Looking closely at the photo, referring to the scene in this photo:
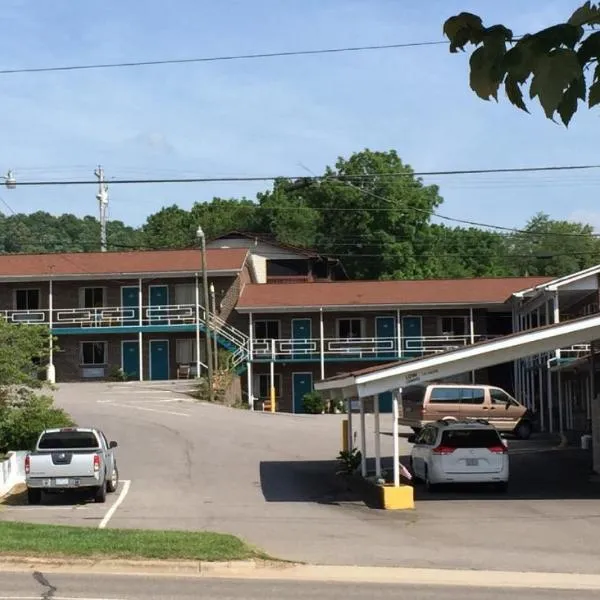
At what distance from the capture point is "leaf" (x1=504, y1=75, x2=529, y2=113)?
2814mm

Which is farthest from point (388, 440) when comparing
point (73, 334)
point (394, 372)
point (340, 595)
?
point (340, 595)

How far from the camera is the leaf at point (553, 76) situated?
273cm

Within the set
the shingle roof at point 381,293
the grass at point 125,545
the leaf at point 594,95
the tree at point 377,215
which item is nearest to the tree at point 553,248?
the tree at point 377,215

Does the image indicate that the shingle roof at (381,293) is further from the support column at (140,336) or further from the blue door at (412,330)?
the support column at (140,336)

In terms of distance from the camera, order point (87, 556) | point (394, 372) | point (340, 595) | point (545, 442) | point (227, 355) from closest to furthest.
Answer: point (340, 595)
point (87, 556)
point (394, 372)
point (545, 442)
point (227, 355)

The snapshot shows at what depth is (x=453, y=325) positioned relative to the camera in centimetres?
5350

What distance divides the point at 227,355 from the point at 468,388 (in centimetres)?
1642

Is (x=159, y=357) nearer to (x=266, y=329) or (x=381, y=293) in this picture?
(x=266, y=329)

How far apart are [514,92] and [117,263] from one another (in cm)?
5392

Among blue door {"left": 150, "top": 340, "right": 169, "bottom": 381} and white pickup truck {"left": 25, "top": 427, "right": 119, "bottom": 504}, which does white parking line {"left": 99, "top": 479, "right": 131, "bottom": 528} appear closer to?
white pickup truck {"left": 25, "top": 427, "right": 119, "bottom": 504}

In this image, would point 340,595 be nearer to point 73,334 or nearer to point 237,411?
point 237,411

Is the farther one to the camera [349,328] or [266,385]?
[349,328]

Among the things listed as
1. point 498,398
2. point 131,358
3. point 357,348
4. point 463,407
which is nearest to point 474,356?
point 463,407

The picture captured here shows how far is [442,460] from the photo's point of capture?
23.8 m
